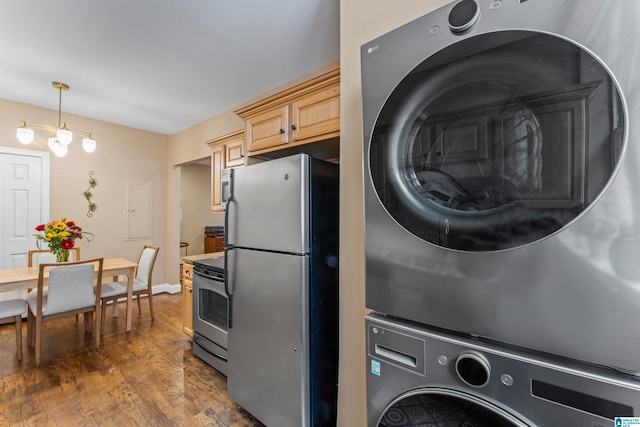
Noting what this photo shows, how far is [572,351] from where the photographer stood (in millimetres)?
569

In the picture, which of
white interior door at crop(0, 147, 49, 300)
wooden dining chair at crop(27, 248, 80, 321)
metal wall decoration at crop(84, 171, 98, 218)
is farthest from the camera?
metal wall decoration at crop(84, 171, 98, 218)

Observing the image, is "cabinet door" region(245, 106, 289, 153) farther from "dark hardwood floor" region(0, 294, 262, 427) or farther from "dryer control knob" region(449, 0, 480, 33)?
"dark hardwood floor" region(0, 294, 262, 427)

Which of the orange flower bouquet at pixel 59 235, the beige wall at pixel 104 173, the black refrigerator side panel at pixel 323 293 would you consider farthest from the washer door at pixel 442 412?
the beige wall at pixel 104 173

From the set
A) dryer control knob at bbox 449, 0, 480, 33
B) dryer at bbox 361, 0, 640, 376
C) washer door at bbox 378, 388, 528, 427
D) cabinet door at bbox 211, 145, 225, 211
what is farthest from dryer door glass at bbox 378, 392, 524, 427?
cabinet door at bbox 211, 145, 225, 211

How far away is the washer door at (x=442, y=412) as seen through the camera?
2.09ft

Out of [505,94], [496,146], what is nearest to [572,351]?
[496,146]

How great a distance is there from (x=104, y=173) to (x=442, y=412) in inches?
202

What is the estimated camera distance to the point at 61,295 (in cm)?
260

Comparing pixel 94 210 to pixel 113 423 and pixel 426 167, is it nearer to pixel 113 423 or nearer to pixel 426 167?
pixel 113 423

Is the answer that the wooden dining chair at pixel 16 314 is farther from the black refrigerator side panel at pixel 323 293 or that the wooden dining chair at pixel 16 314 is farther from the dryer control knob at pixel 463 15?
the dryer control knob at pixel 463 15

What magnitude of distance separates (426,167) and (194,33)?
7.33ft

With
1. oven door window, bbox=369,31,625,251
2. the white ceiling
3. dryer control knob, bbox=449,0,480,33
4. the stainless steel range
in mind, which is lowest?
the stainless steel range

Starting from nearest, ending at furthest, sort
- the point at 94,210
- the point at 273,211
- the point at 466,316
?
the point at 466,316 → the point at 273,211 → the point at 94,210

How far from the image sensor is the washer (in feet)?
1.78
